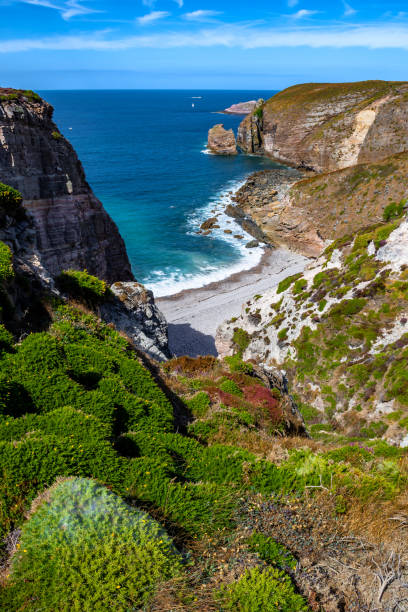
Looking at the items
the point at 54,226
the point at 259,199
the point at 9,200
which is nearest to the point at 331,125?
the point at 259,199

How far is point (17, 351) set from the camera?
336 inches

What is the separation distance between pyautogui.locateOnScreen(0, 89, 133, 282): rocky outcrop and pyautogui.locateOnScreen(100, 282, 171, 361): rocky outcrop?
796 cm

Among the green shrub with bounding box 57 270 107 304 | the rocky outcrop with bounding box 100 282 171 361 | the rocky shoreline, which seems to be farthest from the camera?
the rocky shoreline

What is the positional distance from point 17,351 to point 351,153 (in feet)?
337

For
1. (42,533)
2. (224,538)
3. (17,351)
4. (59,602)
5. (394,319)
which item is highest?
(17,351)

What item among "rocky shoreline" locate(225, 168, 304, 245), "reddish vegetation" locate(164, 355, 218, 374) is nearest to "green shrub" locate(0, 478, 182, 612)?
"reddish vegetation" locate(164, 355, 218, 374)

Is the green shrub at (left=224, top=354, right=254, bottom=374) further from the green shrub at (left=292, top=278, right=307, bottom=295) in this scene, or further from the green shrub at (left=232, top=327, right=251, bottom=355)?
the green shrub at (left=292, top=278, right=307, bottom=295)

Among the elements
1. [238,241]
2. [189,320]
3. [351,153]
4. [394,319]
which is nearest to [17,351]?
[394,319]

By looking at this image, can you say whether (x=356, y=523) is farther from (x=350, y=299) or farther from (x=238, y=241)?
(x=238, y=241)

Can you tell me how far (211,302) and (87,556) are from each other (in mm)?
38877

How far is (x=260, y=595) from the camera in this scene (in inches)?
179

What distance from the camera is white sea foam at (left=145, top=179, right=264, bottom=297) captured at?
47688 millimetres

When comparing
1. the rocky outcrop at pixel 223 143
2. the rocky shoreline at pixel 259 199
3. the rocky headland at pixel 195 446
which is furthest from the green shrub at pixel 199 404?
the rocky outcrop at pixel 223 143

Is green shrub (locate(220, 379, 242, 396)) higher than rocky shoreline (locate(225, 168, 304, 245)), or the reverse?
rocky shoreline (locate(225, 168, 304, 245))
